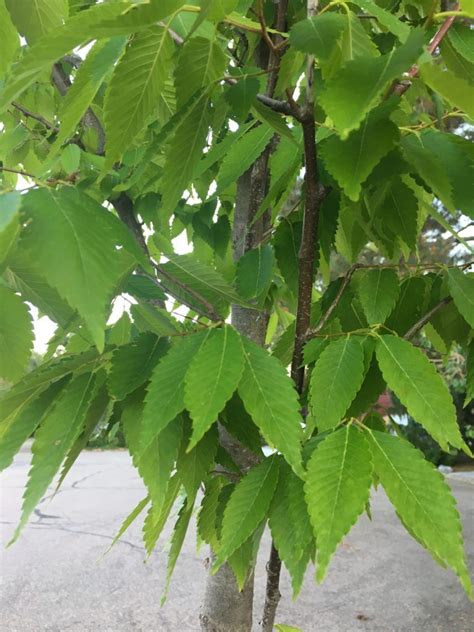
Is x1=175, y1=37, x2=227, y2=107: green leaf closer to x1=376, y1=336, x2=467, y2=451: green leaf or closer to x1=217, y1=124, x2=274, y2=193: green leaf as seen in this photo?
x1=217, y1=124, x2=274, y2=193: green leaf

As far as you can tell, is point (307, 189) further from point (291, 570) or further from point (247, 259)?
point (291, 570)

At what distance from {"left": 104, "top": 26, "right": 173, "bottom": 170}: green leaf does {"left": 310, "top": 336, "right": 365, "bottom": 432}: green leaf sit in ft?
0.67

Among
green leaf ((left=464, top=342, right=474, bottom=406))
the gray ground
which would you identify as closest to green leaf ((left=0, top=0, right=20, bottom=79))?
green leaf ((left=464, top=342, right=474, bottom=406))

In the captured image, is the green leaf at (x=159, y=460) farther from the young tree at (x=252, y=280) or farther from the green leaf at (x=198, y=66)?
the green leaf at (x=198, y=66)

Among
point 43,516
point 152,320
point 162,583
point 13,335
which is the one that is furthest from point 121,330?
point 43,516

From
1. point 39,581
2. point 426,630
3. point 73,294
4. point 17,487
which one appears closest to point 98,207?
point 73,294

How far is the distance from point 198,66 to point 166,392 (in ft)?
0.70

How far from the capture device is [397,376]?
0.39m

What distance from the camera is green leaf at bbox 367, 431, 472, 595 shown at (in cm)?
31

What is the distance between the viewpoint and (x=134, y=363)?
424 mm

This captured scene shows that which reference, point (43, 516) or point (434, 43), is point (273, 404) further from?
point (43, 516)

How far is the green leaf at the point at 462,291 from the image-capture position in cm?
42

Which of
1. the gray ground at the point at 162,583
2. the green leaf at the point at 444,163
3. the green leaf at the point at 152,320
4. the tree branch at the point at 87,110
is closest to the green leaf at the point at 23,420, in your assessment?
the green leaf at the point at 152,320

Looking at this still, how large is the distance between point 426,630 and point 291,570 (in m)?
2.07
